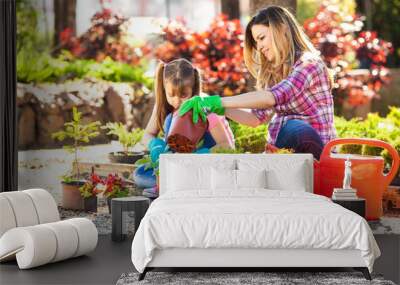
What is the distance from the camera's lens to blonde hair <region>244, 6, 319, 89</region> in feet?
26.8

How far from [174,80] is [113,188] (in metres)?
1.31

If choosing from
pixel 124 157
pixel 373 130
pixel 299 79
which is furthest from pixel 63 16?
pixel 373 130

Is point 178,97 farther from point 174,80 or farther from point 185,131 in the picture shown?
point 185,131

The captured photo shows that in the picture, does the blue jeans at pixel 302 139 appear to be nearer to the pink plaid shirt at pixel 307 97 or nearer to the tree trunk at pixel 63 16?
the pink plaid shirt at pixel 307 97

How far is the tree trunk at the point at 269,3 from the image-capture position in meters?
8.18

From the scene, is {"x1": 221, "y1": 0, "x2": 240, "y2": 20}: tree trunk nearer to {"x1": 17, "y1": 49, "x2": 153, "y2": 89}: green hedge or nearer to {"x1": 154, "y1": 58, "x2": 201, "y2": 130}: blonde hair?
{"x1": 154, "y1": 58, "x2": 201, "y2": 130}: blonde hair

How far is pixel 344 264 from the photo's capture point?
581 centimetres

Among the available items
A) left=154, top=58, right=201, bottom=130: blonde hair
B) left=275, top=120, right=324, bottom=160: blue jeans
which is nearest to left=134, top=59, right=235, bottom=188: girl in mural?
left=154, top=58, right=201, bottom=130: blonde hair

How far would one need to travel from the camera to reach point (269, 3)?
26.9 ft

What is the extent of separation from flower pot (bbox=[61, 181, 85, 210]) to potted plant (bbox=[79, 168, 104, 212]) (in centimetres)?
4

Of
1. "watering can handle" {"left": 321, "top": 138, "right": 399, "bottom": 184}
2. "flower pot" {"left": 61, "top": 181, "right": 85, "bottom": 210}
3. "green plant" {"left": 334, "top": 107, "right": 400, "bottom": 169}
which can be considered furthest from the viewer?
"flower pot" {"left": 61, "top": 181, "right": 85, "bottom": 210}

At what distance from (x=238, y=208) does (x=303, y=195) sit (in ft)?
3.30

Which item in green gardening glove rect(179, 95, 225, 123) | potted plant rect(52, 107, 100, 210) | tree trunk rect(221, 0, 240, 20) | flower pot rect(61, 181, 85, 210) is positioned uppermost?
tree trunk rect(221, 0, 240, 20)

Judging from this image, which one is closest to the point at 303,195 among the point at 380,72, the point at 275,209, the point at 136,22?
the point at 275,209
